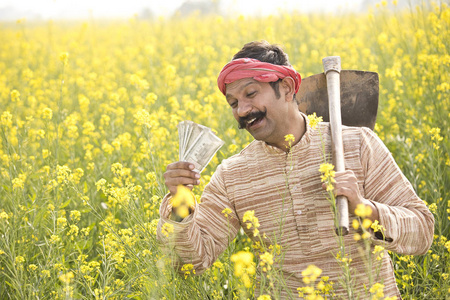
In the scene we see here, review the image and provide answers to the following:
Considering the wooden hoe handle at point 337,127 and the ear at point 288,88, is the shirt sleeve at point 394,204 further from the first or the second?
the ear at point 288,88

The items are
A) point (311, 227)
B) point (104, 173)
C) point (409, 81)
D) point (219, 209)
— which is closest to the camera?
point (311, 227)

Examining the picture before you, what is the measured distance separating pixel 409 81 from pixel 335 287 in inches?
115

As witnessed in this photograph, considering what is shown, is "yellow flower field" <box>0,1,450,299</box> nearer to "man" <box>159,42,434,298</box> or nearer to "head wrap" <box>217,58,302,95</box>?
"man" <box>159,42,434,298</box>

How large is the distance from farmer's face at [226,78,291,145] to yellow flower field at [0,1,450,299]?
43 cm

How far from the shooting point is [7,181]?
2.81 metres

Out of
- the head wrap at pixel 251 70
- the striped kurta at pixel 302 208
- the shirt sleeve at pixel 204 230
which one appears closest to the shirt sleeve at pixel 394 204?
the striped kurta at pixel 302 208

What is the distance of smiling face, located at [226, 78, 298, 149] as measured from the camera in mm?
1898

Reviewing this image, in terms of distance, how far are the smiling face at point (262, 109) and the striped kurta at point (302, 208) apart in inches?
3.4

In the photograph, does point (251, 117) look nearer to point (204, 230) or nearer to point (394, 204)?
point (204, 230)

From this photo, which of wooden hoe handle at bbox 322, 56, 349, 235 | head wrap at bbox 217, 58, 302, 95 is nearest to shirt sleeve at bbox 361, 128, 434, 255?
wooden hoe handle at bbox 322, 56, 349, 235

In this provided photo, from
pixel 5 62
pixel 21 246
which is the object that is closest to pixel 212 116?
pixel 21 246

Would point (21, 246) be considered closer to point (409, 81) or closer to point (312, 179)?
point (312, 179)

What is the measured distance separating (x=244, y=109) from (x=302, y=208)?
17.0 inches

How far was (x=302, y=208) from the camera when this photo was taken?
1899 mm
